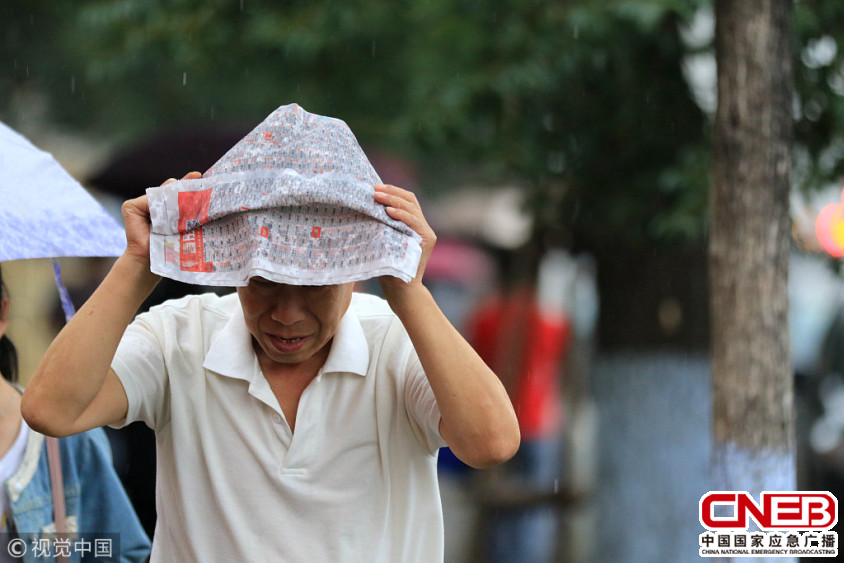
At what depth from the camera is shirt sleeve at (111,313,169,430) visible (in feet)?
6.48

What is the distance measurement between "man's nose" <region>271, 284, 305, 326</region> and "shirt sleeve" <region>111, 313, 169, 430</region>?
1.02 feet

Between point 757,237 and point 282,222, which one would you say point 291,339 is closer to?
point 282,222

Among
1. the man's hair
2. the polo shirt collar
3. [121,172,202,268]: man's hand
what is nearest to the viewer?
[121,172,202,268]: man's hand

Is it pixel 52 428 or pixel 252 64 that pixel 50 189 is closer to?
pixel 52 428

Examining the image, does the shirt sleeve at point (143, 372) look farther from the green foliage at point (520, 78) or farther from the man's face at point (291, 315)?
the green foliage at point (520, 78)

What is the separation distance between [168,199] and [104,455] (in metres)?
1.15

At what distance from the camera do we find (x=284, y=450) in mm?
1973

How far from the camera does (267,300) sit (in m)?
1.92

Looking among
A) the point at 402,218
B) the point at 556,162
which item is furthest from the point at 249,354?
the point at 556,162

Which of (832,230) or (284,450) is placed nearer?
(284,450)

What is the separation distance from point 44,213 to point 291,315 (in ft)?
2.94

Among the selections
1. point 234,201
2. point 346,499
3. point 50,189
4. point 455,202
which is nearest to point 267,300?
point 234,201

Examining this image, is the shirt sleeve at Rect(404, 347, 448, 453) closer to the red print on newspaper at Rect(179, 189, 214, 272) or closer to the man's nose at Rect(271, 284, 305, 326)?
the man's nose at Rect(271, 284, 305, 326)

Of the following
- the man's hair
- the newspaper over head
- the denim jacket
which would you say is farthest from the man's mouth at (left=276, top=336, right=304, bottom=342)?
the man's hair
